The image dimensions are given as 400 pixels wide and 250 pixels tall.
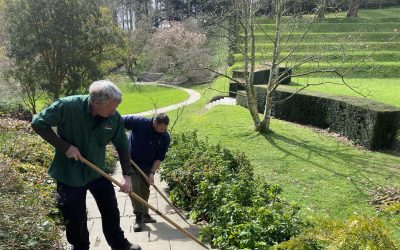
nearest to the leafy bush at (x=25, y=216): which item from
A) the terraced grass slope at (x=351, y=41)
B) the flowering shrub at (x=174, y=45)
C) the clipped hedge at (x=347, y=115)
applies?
the clipped hedge at (x=347, y=115)

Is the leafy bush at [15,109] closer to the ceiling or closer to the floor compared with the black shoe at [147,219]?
closer to the floor

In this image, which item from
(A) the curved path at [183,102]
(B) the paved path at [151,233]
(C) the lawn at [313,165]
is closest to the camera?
(B) the paved path at [151,233]

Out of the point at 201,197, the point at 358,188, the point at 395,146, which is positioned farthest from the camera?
the point at 395,146

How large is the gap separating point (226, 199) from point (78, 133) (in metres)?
1.97

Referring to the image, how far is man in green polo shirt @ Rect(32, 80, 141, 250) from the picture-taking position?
356 centimetres

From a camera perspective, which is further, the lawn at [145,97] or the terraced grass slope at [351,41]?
the terraced grass slope at [351,41]

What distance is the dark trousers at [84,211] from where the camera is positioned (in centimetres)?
382

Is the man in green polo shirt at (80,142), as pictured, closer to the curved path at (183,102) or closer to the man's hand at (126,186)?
the man's hand at (126,186)

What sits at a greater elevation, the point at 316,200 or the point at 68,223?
the point at 68,223

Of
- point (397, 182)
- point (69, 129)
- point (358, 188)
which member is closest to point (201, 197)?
point (69, 129)

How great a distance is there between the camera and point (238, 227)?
4.12 meters

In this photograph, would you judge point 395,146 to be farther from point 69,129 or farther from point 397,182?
point 69,129

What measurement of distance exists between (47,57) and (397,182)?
14574 millimetres

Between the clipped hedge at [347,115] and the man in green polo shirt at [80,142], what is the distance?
8.94m
